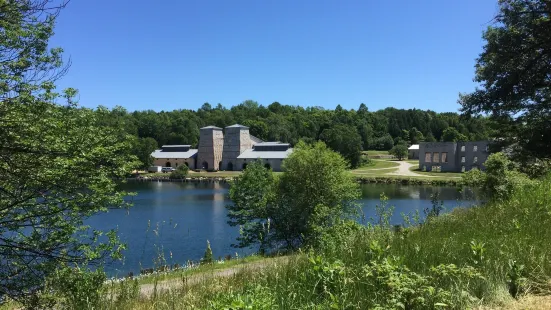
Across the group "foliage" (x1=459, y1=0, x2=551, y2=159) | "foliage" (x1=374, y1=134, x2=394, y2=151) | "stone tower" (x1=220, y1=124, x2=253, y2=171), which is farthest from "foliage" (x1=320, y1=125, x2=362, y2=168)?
"foliage" (x1=459, y1=0, x2=551, y2=159)

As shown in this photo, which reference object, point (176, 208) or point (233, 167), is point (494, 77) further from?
point (233, 167)

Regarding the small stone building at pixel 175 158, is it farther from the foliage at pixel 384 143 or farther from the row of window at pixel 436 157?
the foliage at pixel 384 143

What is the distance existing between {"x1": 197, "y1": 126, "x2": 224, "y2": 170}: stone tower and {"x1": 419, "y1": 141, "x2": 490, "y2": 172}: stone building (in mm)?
50871

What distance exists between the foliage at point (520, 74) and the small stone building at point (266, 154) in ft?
262

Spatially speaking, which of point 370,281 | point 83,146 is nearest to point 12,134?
point 83,146

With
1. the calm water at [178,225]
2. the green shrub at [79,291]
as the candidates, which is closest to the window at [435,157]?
the calm water at [178,225]

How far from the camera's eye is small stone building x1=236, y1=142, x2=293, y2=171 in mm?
94812

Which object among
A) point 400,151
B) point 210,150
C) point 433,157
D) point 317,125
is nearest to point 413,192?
point 433,157

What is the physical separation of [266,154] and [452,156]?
42674mm

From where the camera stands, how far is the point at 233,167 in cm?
10338

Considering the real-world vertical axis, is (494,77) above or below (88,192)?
above

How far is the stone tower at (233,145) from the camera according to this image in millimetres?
103125

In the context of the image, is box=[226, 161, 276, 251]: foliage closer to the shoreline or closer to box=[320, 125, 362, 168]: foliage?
the shoreline

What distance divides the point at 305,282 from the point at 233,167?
101 meters
